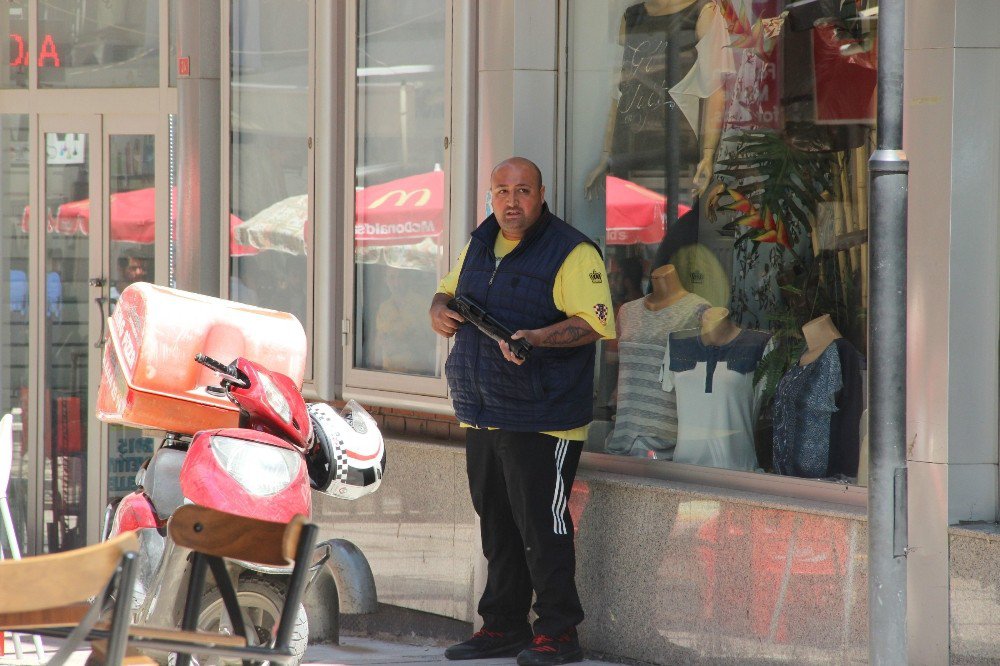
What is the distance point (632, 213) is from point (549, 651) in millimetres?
1978

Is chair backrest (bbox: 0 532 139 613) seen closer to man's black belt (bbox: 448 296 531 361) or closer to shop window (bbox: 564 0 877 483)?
man's black belt (bbox: 448 296 531 361)

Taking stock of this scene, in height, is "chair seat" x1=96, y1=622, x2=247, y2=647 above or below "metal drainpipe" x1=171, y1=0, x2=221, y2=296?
below

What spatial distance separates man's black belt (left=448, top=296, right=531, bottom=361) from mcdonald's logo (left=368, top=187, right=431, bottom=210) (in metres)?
1.21

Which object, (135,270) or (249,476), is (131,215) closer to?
(135,270)

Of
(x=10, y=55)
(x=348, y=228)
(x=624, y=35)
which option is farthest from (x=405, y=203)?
(x=10, y=55)

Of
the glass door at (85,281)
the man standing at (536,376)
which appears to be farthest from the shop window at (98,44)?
the man standing at (536,376)

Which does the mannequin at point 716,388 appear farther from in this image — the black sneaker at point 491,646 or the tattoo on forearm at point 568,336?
the black sneaker at point 491,646

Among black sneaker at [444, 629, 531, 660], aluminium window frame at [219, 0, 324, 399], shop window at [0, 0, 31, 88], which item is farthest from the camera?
shop window at [0, 0, 31, 88]

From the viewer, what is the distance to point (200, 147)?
27.3 ft

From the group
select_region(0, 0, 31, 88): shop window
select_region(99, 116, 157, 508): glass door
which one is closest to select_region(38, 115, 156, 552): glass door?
select_region(99, 116, 157, 508): glass door

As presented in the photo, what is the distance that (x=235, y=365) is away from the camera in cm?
487

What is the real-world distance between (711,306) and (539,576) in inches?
54.0

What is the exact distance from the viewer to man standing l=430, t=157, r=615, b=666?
570 cm

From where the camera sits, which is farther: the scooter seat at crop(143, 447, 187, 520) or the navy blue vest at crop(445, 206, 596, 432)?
the navy blue vest at crop(445, 206, 596, 432)
